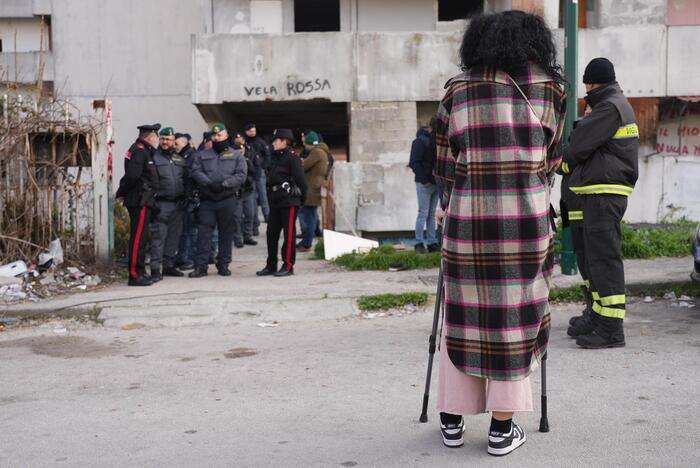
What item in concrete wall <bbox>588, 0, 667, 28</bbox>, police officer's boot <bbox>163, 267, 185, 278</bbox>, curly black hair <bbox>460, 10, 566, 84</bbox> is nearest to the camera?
curly black hair <bbox>460, 10, 566, 84</bbox>

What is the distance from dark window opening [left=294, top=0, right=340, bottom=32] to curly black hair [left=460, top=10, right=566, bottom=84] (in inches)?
700

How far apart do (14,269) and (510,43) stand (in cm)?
730

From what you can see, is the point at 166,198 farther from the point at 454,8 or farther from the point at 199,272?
the point at 454,8

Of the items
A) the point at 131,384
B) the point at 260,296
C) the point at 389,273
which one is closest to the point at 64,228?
the point at 260,296

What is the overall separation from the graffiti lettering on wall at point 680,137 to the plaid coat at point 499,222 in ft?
52.0

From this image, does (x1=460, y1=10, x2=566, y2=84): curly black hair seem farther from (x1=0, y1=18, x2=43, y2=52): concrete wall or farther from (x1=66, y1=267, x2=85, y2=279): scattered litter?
(x1=0, y1=18, x2=43, y2=52): concrete wall

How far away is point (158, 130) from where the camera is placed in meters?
10.5

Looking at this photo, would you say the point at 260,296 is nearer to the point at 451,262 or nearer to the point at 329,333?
the point at 329,333

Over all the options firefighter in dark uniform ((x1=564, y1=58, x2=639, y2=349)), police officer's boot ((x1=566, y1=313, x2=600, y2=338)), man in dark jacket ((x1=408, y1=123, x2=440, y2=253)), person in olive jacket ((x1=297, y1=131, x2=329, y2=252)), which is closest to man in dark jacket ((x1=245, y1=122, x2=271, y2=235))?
person in olive jacket ((x1=297, y1=131, x2=329, y2=252))

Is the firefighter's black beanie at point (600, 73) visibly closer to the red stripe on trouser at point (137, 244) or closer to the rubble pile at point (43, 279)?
the red stripe on trouser at point (137, 244)

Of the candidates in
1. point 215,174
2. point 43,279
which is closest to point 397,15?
point 215,174

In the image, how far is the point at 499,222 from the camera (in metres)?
4.23

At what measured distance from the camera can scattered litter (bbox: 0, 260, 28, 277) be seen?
31.9ft

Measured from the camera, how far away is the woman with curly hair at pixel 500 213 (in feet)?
13.9
